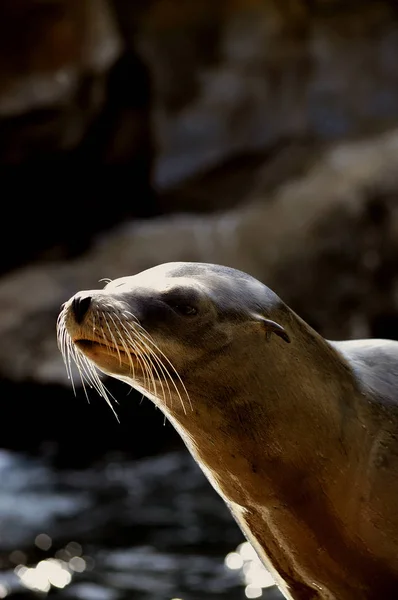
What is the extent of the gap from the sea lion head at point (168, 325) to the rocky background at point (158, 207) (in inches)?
86.0

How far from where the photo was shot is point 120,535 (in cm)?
479

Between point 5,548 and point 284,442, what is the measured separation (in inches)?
111

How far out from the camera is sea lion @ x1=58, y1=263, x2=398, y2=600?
6.68ft

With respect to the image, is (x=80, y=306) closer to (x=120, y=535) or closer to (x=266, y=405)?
(x=266, y=405)

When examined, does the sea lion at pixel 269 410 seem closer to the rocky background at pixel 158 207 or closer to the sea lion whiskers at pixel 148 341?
the sea lion whiskers at pixel 148 341

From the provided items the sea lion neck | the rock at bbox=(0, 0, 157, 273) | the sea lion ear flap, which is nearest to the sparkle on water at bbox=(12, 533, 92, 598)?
the sea lion neck

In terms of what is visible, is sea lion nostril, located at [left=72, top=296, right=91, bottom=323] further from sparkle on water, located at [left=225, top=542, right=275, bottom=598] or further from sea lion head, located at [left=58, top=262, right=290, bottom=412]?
sparkle on water, located at [left=225, top=542, right=275, bottom=598]

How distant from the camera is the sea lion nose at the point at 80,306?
1977 millimetres

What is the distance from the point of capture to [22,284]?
23.0 feet

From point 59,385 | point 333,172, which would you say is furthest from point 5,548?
point 333,172

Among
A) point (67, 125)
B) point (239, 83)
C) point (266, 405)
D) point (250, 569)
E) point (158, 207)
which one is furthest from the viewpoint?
point (239, 83)

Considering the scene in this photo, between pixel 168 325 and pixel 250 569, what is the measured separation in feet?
8.28

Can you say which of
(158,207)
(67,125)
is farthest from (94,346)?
(158,207)

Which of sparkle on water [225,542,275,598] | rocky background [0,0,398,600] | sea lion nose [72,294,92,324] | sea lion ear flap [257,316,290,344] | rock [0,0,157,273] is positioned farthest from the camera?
rock [0,0,157,273]
